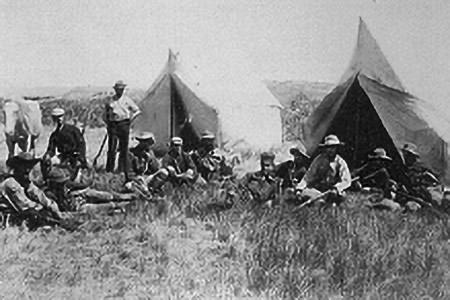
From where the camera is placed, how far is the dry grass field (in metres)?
3.29

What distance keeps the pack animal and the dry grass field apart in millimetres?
250

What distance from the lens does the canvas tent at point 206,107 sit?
344 cm

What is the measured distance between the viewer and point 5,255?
11.0ft

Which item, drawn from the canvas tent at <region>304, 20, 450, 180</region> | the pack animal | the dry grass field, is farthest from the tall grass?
the pack animal

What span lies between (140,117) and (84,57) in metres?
0.35

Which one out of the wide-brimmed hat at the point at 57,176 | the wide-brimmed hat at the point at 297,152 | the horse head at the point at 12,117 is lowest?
the wide-brimmed hat at the point at 57,176

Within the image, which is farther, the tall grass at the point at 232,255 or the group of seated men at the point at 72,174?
the group of seated men at the point at 72,174

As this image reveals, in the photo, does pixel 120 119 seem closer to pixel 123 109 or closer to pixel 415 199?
pixel 123 109

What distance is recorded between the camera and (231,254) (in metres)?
3.34

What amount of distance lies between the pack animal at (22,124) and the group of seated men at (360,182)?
0.95 m

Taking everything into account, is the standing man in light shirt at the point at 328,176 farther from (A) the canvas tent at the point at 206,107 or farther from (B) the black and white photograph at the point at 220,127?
(A) the canvas tent at the point at 206,107

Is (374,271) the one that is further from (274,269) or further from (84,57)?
(84,57)

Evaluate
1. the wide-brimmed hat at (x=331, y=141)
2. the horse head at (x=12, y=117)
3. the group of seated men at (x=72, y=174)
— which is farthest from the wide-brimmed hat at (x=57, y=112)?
the wide-brimmed hat at (x=331, y=141)

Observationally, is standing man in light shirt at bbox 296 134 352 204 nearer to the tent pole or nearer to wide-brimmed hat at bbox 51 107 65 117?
the tent pole
